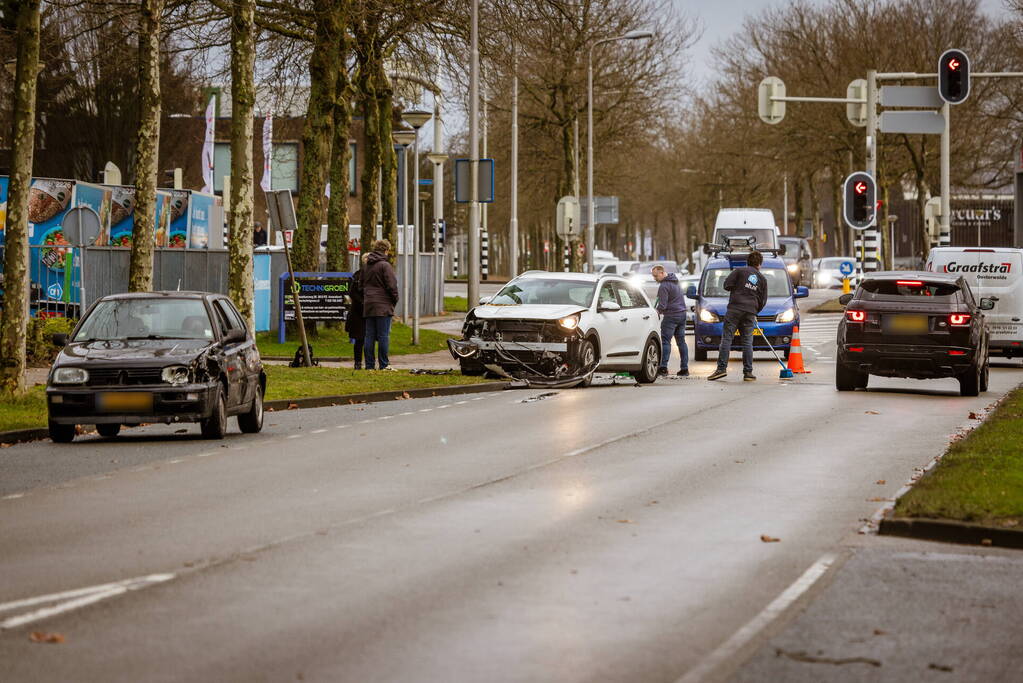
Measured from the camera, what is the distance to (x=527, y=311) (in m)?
23.5

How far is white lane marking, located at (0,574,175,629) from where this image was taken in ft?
24.1

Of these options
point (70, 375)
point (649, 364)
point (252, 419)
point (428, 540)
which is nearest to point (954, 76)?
point (649, 364)

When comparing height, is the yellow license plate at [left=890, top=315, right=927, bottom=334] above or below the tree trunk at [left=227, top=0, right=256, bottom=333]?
below

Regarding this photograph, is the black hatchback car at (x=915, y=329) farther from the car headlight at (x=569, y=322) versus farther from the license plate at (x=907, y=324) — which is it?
the car headlight at (x=569, y=322)

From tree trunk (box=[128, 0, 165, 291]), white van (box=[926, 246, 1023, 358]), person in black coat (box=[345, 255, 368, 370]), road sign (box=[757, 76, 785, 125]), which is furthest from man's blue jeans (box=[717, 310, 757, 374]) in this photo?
road sign (box=[757, 76, 785, 125])

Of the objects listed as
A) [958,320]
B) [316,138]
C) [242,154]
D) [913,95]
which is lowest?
[958,320]

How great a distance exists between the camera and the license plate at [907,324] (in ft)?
72.6

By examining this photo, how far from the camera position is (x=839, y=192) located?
227 ft

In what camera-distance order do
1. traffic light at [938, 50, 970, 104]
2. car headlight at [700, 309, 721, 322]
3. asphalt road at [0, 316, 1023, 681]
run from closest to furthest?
asphalt road at [0, 316, 1023, 681], car headlight at [700, 309, 721, 322], traffic light at [938, 50, 970, 104]

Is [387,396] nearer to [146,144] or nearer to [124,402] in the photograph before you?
[146,144]

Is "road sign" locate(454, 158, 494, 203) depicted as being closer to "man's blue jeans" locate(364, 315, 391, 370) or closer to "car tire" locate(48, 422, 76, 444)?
"man's blue jeans" locate(364, 315, 391, 370)

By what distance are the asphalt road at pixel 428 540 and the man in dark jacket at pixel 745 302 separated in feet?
21.7

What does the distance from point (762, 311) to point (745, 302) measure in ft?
17.2

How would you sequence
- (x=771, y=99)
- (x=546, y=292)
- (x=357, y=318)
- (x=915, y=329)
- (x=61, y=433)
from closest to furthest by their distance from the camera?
(x=61, y=433) < (x=915, y=329) < (x=546, y=292) < (x=357, y=318) < (x=771, y=99)
